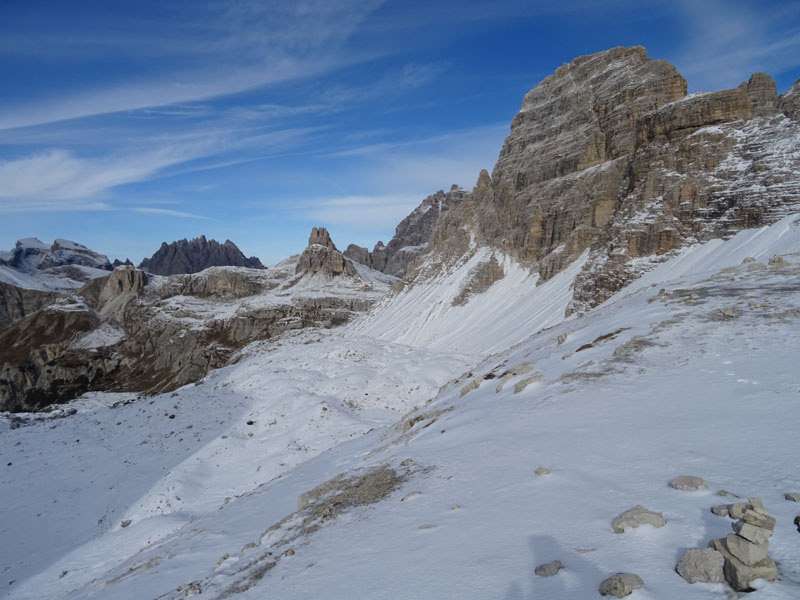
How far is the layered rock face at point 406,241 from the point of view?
172000 mm

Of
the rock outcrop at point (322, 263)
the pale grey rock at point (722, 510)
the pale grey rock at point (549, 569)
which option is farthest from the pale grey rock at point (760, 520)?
the rock outcrop at point (322, 263)

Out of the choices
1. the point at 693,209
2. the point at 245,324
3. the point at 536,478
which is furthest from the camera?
the point at 245,324

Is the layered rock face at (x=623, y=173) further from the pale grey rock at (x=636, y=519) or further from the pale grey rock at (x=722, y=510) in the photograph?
the pale grey rock at (x=636, y=519)

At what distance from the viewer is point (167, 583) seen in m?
6.89

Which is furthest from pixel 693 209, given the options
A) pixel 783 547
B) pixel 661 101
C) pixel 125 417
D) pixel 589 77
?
pixel 125 417

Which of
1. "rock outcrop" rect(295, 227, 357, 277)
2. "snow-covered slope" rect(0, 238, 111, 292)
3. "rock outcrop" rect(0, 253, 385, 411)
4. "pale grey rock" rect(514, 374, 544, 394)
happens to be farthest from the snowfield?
"snow-covered slope" rect(0, 238, 111, 292)

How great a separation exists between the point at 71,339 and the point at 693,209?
123996mm

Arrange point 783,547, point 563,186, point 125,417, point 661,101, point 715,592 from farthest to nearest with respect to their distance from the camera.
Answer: point 563,186
point 661,101
point 125,417
point 783,547
point 715,592

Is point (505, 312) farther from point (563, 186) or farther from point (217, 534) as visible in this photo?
point (217, 534)

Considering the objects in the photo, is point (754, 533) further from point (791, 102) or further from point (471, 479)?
point (791, 102)

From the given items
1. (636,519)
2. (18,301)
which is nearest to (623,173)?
(636,519)

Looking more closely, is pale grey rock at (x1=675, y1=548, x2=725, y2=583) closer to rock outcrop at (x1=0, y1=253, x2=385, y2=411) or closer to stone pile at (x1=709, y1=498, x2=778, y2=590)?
stone pile at (x1=709, y1=498, x2=778, y2=590)

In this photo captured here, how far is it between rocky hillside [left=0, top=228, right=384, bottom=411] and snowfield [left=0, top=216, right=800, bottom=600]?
69475 millimetres

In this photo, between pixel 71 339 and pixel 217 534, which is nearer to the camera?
pixel 217 534
